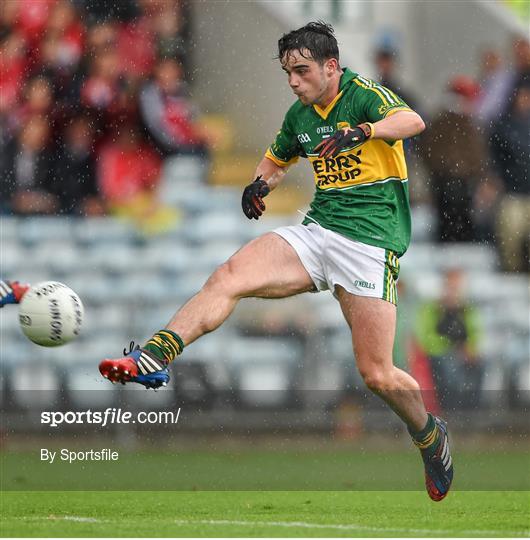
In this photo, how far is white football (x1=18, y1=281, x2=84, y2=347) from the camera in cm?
698

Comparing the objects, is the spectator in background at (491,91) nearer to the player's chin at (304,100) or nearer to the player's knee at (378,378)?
the player's chin at (304,100)

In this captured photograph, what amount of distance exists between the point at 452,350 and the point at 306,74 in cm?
526

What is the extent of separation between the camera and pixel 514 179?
13227 mm

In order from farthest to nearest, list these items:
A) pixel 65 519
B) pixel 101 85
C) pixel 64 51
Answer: pixel 64 51 < pixel 101 85 < pixel 65 519

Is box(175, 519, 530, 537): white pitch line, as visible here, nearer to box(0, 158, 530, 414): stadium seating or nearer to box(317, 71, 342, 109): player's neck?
box(317, 71, 342, 109): player's neck

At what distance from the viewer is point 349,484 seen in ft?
31.1

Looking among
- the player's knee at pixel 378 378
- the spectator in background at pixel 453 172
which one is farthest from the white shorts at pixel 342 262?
the spectator in background at pixel 453 172

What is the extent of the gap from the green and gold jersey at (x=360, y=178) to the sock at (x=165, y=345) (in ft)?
3.59

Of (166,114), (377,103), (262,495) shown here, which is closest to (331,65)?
(377,103)

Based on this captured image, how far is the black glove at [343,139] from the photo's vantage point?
6.50 m

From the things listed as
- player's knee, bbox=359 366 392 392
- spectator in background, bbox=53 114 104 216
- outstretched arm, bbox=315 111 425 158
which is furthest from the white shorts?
spectator in background, bbox=53 114 104 216

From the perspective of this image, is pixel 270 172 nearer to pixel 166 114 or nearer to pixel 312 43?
pixel 312 43

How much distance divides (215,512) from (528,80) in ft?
22.4

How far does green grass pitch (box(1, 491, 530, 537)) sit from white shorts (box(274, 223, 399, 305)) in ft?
3.87
